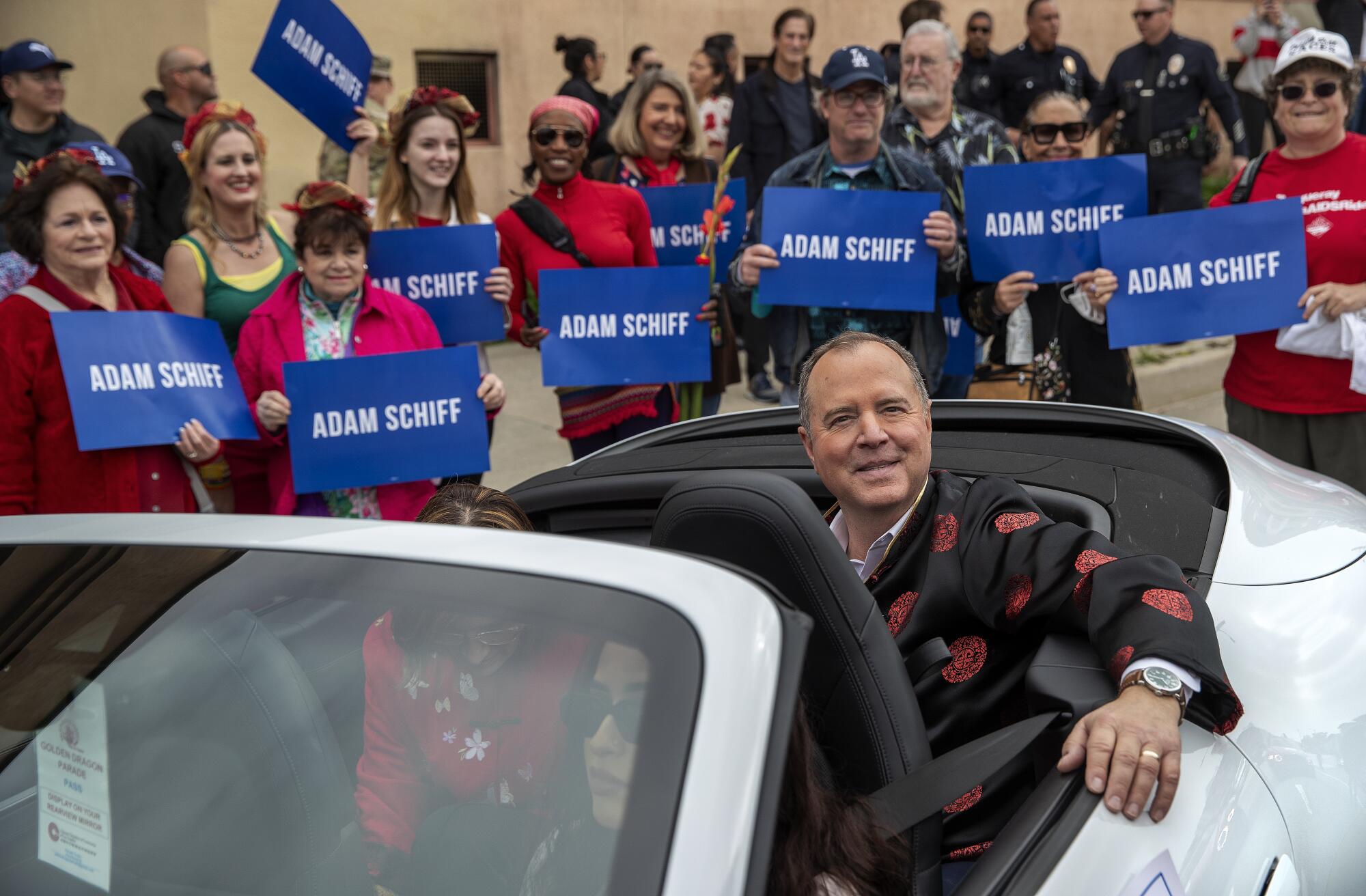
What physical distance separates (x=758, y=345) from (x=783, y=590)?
585 centimetres

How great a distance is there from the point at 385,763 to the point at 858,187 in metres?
3.70

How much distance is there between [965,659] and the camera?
2.26 metres

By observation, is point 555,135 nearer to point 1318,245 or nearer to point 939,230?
point 939,230

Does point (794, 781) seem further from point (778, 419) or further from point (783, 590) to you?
point (778, 419)

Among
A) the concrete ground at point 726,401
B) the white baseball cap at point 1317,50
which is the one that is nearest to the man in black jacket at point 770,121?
the concrete ground at point 726,401

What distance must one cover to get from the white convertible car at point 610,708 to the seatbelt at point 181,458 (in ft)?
6.31

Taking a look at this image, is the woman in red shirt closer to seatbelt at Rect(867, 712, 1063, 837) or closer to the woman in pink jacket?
the woman in pink jacket

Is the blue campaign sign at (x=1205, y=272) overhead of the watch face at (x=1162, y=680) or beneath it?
overhead

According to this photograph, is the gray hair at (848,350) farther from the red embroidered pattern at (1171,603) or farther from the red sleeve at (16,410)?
the red sleeve at (16,410)

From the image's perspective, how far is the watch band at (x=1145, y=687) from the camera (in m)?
1.88

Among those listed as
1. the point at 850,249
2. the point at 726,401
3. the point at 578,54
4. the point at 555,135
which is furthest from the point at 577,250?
the point at 578,54

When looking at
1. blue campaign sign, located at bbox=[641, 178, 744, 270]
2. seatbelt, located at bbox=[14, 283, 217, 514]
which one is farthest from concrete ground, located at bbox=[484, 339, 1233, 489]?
seatbelt, located at bbox=[14, 283, 217, 514]

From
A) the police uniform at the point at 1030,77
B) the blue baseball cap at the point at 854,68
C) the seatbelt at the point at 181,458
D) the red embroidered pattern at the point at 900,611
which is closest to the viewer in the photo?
the red embroidered pattern at the point at 900,611

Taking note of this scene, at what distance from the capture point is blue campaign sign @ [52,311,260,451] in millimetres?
3738
